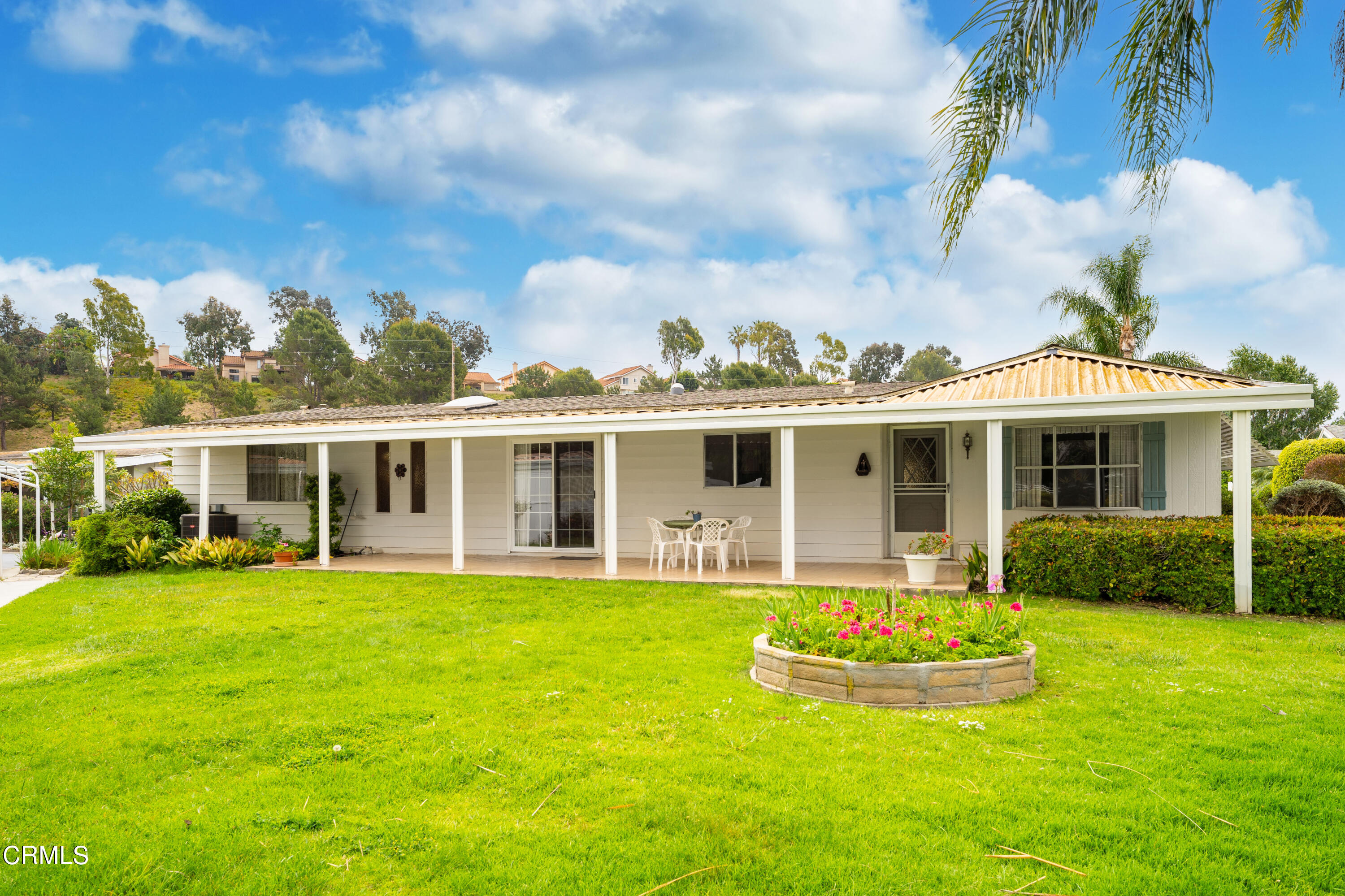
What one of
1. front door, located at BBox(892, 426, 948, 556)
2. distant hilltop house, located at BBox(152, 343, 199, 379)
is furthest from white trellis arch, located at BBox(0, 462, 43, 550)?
distant hilltop house, located at BBox(152, 343, 199, 379)

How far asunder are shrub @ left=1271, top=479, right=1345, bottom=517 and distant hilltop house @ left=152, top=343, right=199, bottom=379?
7016cm

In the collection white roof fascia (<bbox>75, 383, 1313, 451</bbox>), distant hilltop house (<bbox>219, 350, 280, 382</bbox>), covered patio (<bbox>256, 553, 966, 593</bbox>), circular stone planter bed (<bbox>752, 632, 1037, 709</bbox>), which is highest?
distant hilltop house (<bbox>219, 350, 280, 382</bbox>)

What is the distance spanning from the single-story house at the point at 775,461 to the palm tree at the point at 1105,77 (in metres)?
5.46

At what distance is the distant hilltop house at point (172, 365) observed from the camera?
209ft

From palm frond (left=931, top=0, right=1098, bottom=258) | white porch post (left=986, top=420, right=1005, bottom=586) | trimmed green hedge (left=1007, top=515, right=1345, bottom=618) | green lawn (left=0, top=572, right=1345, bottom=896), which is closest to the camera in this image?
green lawn (left=0, top=572, right=1345, bottom=896)

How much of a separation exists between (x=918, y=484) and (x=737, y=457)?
2695mm

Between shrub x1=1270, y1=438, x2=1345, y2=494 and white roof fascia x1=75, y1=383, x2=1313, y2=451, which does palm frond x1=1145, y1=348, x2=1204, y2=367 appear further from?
white roof fascia x1=75, y1=383, x2=1313, y2=451

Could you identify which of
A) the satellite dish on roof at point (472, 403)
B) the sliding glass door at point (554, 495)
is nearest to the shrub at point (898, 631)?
the sliding glass door at point (554, 495)

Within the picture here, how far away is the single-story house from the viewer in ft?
28.4

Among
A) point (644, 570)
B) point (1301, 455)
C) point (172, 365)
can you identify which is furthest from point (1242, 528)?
point (172, 365)

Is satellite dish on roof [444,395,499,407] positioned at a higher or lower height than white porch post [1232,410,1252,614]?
higher

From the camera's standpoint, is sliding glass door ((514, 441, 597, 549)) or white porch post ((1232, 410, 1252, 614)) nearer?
white porch post ((1232, 410, 1252, 614))

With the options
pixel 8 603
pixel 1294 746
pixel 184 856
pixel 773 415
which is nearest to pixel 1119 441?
pixel 773 415

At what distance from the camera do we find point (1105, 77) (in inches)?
117
